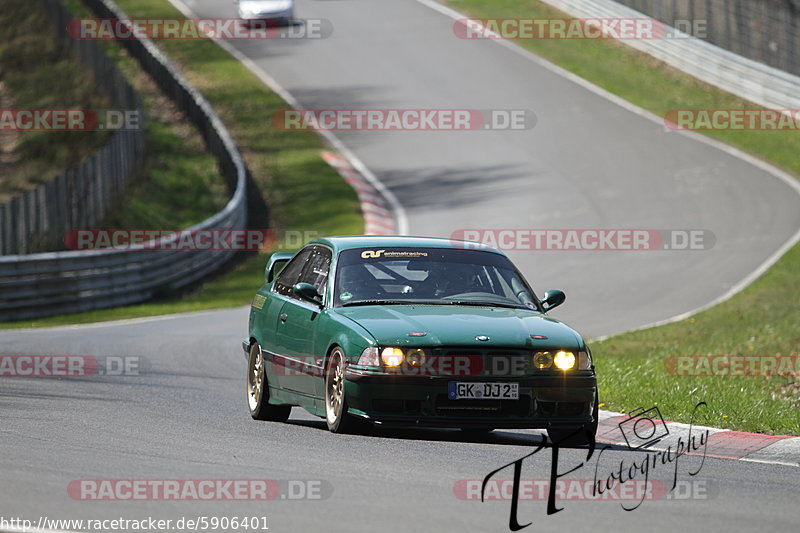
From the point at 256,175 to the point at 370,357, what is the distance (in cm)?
2746

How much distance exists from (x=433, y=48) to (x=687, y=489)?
131ft

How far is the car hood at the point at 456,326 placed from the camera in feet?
30.9

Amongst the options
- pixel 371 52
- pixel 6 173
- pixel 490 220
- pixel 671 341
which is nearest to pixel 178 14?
pixel 371 52

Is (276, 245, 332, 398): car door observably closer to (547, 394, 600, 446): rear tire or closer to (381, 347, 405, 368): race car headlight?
(381, 347, 405, 368): race car headlight

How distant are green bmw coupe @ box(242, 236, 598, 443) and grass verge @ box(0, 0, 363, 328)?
11077mm

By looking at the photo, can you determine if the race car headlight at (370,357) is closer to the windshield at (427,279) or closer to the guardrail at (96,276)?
the windshield at (427,279)

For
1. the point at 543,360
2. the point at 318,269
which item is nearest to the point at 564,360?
the point at 543,360

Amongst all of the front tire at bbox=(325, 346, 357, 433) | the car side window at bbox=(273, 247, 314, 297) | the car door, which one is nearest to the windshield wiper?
the car door

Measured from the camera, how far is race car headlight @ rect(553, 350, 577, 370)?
9570 mm

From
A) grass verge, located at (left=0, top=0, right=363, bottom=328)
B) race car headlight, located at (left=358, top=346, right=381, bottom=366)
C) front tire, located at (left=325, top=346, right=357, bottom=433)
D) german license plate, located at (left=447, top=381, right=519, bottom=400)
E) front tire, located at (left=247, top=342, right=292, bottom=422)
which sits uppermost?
race car headlight, located at (left=358, top=346, right=381, bottom=366)

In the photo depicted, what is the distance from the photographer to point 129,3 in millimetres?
54062

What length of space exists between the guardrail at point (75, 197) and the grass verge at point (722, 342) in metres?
10.3

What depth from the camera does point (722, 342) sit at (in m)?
17.5

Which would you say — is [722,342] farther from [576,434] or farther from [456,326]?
[456,326]
